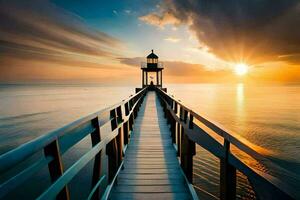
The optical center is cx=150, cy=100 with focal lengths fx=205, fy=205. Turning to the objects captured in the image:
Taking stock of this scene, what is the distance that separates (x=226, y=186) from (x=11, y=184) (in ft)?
5.70

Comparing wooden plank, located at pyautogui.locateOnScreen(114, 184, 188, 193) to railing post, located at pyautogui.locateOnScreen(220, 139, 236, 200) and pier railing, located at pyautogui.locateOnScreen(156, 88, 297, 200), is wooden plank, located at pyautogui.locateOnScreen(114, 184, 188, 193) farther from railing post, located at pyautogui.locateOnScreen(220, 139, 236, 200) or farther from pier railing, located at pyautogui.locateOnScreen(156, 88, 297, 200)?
railing post, located at pyautogui.locateOnScreen(220, 139, 236, 200)

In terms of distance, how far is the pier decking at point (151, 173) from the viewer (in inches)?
141

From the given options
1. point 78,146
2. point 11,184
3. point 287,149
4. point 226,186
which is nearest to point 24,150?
point 11,184

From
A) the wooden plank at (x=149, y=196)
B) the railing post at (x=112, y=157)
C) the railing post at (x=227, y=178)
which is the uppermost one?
the railing post at (x=227, y=178)

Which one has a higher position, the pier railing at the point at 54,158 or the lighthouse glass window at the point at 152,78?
the lighthouse glass window at the point at 152,78

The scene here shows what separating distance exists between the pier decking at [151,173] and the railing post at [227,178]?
163 centimetres

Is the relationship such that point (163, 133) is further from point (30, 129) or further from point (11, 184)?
point (30, 129)

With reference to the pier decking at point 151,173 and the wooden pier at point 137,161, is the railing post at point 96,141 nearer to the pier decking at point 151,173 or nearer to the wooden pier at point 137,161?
the wooden pier at point 137,161

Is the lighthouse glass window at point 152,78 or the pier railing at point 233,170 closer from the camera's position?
the pier railing at point 233,170

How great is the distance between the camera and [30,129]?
25.8 m

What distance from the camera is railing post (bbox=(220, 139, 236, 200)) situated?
1.85m

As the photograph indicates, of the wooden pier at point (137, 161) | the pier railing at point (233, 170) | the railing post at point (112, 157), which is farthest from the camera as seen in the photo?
the railing post at point (112, 157)

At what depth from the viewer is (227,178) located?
192 cm

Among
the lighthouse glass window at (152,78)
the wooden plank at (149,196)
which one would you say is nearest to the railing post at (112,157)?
the wooden plank at (149,196)
